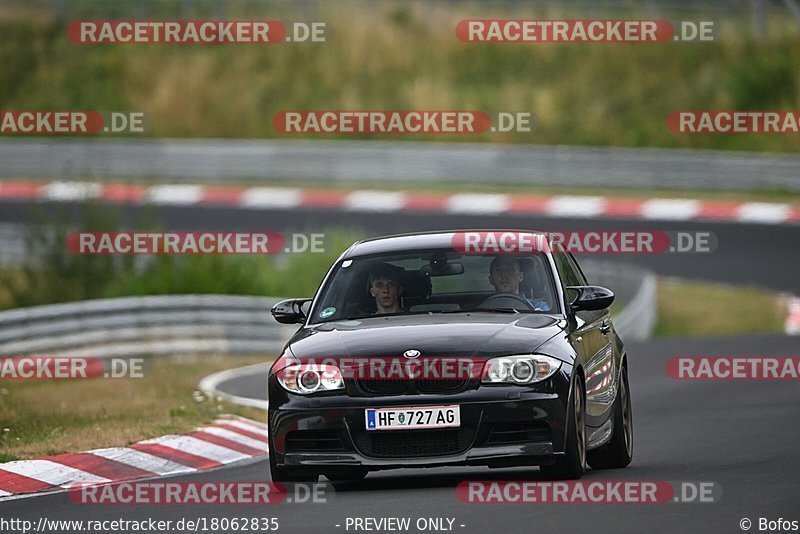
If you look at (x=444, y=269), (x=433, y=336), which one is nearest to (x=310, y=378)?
(x=433, y=336)

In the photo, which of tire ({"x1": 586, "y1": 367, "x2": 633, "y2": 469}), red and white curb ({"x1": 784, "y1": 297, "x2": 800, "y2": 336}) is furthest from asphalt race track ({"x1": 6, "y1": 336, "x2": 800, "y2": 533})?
red and white curb ({"x1": 784, "y1": 297, "x2": 800, "y2": 336})

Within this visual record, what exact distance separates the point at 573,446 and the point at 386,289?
5.23 feet

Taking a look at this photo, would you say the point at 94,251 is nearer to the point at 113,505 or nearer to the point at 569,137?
the point at 113,505

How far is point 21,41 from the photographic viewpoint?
4991 centimetres

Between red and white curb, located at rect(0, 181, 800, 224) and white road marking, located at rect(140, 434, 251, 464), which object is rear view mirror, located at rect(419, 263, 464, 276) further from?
red and white curb, located at rect(0, 181, 800, 224)

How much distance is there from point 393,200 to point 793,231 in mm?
7995

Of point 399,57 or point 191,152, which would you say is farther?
point 399,57

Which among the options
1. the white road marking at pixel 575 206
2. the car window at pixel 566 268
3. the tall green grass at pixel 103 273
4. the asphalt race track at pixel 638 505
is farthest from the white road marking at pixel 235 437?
the white road marking at pixel 575 206

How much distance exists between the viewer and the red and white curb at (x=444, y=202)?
34.2m

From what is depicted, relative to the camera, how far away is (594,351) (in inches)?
429

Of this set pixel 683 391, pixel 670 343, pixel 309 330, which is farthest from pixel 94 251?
pixel 309 330

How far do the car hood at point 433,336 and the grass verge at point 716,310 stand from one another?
16091 mm

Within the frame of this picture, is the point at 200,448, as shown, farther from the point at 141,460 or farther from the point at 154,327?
the point at 154,327

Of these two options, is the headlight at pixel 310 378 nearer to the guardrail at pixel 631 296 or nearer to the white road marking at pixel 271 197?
the guardrail at pixel 631 296
